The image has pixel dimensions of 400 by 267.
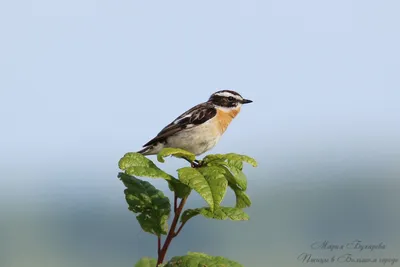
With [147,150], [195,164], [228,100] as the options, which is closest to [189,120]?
[228,100]

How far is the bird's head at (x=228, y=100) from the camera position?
13.6 m

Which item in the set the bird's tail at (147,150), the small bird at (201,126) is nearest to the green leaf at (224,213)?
the bird's tail at (147,150)

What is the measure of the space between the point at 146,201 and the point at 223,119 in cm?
568

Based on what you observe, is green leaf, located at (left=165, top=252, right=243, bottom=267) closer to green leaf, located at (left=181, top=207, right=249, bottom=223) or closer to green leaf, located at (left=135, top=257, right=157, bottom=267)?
green leaf, located at (left=181, top=207, right=249, bottom=223)

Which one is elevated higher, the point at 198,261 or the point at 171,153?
the point at 171,153

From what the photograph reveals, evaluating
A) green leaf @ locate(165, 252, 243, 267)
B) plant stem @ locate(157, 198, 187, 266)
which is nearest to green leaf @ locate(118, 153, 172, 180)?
plant stem @ locate(157, 198, 187, 266)

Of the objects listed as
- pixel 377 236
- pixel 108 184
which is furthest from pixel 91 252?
pixel 108 184

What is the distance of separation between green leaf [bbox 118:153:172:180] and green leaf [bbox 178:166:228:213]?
199 millimetres

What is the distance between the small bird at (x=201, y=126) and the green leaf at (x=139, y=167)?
4943 mm

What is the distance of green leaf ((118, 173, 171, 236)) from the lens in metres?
7.80

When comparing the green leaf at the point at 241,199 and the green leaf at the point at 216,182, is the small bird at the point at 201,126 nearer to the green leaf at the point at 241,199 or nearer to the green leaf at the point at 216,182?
the green leaf at the point at 241,199

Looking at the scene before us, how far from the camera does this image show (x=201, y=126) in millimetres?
13070

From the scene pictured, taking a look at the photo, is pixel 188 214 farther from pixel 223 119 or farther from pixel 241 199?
pixel 223 119

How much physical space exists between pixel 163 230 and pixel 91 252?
606 feet
